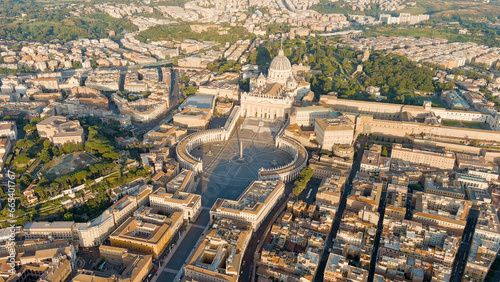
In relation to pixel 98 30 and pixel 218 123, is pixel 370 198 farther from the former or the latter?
pixel 98 30

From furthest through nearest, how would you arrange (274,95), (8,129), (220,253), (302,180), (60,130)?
(274,95) < (8,129) < (60,130) < (302,180) < (220,253)

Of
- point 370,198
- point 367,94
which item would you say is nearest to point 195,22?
point 367,94

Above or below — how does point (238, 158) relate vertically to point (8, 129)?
below

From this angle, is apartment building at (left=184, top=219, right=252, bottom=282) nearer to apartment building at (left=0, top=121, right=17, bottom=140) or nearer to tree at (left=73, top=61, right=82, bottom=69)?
apartment building at (left=0, top=121, right=17, bottom=140)

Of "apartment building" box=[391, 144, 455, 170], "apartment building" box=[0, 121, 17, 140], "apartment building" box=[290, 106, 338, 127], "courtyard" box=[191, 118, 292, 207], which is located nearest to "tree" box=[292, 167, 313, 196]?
"courtyard" box=[191, 118, 292, 207]

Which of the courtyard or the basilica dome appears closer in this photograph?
the courtyard

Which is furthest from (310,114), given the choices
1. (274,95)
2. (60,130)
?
(60,130)

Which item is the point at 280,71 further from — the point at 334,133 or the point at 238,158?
the point at 238,158

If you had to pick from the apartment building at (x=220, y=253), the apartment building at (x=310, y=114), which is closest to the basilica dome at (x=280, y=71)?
the apartment building at (x=310, y=114)
